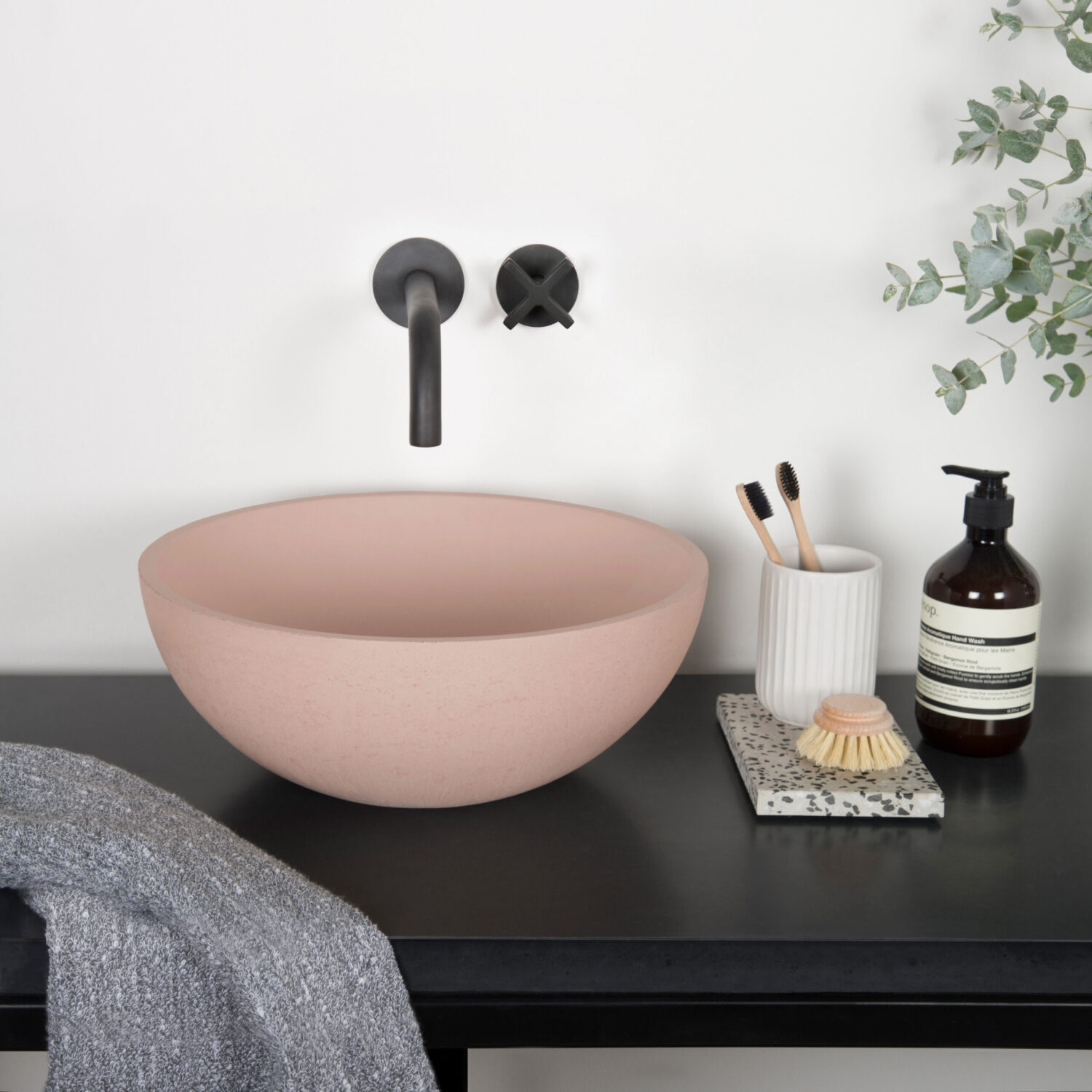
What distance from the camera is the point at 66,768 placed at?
75 cm

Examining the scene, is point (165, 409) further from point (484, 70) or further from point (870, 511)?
point (870, 511)

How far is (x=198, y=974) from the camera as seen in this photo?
620mm

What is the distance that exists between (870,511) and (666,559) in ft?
0.91

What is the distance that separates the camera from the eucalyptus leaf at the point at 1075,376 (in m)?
0.92

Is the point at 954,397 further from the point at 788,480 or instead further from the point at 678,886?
the point at 678,886

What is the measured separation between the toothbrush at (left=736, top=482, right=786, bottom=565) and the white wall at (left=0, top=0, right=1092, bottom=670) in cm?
13

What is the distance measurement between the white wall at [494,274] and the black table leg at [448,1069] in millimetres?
477

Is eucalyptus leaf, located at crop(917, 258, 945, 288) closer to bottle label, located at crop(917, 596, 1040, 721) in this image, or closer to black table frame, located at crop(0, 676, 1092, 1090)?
bottle label, located at crop(917, 596, 1040, 721)

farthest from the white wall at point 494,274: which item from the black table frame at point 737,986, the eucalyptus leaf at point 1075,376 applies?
the black table frame at point 737,986

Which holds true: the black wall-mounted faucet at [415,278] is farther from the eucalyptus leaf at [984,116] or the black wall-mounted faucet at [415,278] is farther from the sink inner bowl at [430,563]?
the eucalyptus leaf at [984,116]

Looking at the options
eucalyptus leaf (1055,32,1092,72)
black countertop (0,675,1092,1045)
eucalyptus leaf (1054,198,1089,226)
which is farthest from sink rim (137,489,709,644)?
eucalyptus leaf (1055,32,1092,72)

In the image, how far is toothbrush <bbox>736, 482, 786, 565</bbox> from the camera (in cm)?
89

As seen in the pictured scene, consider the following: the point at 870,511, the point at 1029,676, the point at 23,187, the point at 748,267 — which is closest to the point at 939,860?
the point at 1029,676

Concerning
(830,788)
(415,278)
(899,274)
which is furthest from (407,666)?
(899,274)
